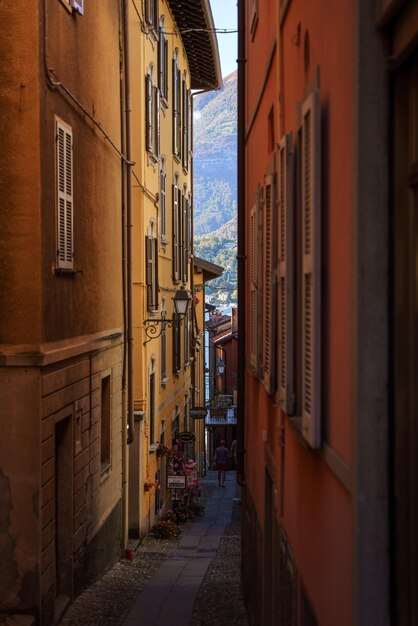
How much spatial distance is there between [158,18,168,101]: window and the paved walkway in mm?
9541

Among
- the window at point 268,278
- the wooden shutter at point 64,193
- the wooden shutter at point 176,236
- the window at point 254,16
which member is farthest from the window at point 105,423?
the wooden shutter at point 176,236

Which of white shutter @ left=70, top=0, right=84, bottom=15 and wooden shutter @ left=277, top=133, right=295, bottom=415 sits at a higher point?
white shutter @ left=70, top=0, right=84, bottom=15

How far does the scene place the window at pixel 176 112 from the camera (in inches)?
1002

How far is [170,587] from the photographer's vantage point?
47.3 feet

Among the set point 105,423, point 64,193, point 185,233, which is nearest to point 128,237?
point 105,423

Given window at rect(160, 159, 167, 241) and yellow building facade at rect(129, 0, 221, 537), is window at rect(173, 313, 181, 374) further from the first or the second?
window at rect(160, 159, 167, 241)

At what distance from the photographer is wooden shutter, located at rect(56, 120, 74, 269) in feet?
34.6

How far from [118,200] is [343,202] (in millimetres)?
12103

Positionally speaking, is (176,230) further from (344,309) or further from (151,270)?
(344,309)

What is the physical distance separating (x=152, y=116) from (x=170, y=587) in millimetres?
9491

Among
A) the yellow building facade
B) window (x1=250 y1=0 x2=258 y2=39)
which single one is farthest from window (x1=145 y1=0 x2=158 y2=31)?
window (x1=250 y1=0 x2=258 y2=39)

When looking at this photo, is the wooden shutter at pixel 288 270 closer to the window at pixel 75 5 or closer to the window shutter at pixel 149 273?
the window at pixel 75 5

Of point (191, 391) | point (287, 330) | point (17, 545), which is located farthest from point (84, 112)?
point (191, 391)

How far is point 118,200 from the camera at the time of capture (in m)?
15.9
